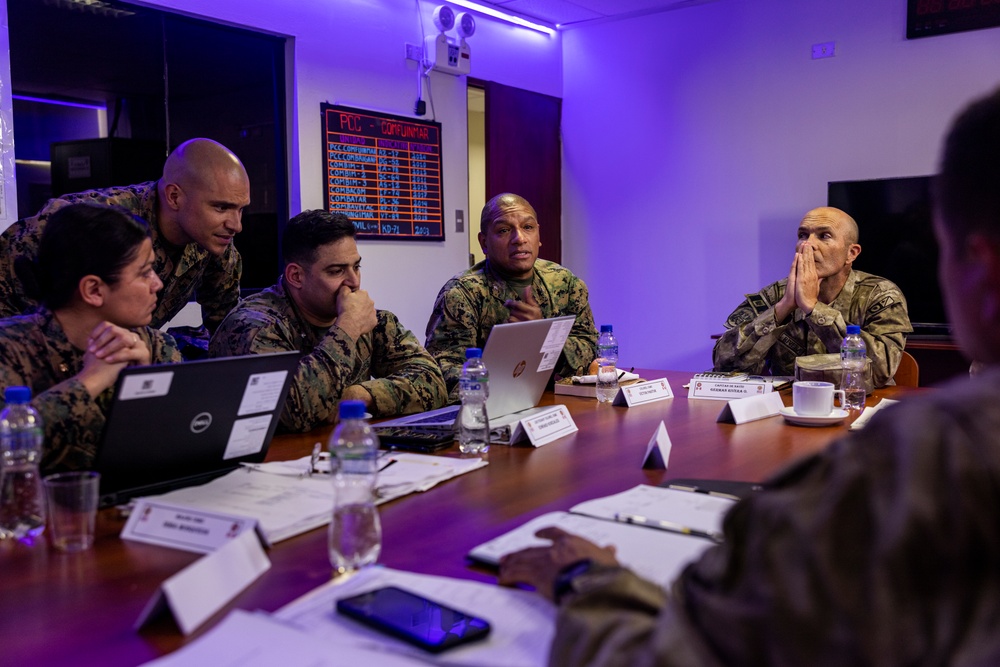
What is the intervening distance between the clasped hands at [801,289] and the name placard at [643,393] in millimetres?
612

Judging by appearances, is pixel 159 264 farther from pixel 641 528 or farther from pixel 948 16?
pixel 948 16

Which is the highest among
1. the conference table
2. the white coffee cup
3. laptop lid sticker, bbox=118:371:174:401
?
laptop lid sticker, bbox=118:371:174:401

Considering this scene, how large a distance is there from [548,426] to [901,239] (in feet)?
11.0

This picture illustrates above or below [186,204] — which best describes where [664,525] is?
below

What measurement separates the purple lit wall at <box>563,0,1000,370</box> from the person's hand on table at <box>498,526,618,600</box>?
4.31 metres

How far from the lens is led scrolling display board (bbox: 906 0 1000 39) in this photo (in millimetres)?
4324

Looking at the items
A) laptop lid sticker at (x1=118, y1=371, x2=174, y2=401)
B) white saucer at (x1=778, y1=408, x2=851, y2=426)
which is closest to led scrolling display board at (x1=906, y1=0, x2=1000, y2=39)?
white saucer at (x1=778, y1=408, x2=851, y2=426)

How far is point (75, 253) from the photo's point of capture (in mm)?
1727

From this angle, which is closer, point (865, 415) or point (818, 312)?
point (865, 415)

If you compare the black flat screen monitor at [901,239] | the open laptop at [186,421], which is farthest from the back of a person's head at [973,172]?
the black flat screen monitor at [901,239]

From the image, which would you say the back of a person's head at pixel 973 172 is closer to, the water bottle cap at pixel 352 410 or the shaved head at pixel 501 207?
the water bottle cap at pixel 352 410

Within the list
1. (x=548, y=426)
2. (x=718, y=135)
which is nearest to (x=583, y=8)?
(x=718, y=135)

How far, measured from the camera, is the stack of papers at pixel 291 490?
1.28 metres

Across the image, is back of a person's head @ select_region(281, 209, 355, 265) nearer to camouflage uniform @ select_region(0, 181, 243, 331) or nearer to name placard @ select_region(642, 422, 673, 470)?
camouflage uniform @ select_region(0, 181, 243, 331)
